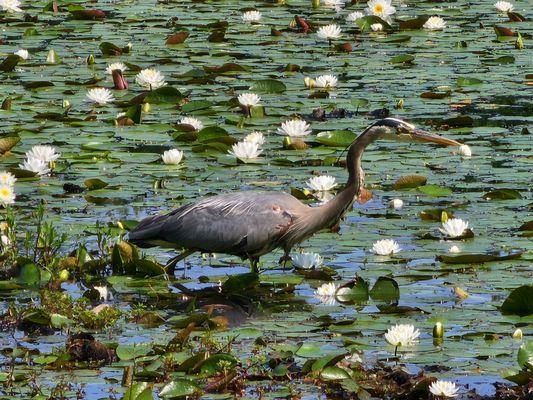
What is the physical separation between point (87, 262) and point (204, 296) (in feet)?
2.34

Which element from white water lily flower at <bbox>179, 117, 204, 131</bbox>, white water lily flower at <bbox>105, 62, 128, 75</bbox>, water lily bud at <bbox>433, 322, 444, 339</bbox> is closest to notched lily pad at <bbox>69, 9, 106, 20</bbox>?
white water lily flower at <bbox>105, 62, 128, 75</bbox>

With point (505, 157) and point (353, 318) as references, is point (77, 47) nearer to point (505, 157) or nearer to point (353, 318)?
point (505, 157)

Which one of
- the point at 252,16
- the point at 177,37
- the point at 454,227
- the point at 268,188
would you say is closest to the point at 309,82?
the point at 177,37

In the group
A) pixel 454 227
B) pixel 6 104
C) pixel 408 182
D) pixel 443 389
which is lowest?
pixel 443 389

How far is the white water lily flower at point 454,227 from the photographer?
24.4 feet

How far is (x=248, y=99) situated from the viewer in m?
10.4

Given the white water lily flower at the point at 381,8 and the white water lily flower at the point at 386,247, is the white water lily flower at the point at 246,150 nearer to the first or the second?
the white water lily flower at the point at 386,247

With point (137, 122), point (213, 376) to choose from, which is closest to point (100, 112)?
point (137, 122)

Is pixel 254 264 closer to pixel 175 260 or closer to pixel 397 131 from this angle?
pixel 175 260

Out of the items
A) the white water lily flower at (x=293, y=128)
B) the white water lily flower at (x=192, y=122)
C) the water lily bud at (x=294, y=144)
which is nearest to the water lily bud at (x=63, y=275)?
the white water lily flower at (x=293, y=128)

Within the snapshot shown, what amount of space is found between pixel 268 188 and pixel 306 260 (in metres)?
1.74

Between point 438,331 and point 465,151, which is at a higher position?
point 465,151

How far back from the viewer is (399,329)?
19.0 ft

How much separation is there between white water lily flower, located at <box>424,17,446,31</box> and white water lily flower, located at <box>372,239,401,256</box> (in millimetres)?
7368
